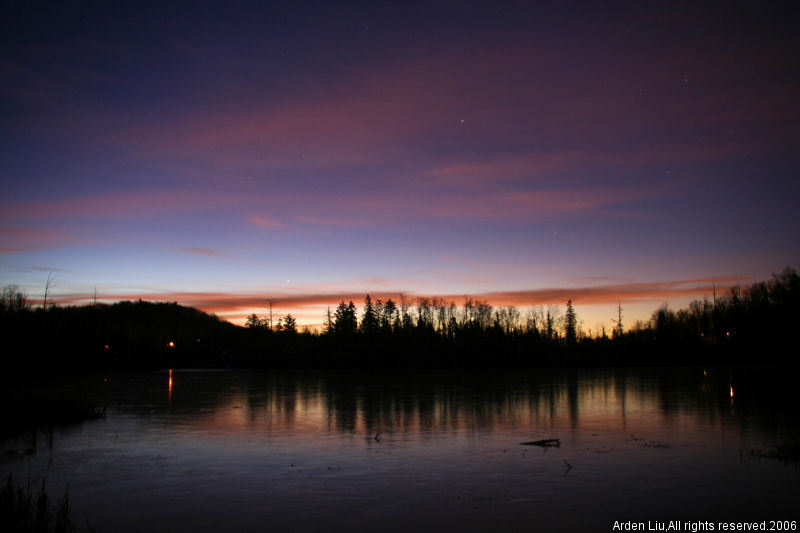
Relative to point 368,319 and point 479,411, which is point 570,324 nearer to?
point 368,319

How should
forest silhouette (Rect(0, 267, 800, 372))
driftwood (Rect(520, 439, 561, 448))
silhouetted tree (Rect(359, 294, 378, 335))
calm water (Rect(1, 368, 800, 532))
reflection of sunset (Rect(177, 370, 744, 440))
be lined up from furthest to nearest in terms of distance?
silhouetted tree (Rect(359, 294, 378, 335)), forest silhouette (Rect(0, 267, 800, 372)), reflection of sunset (Rect(177, 370, 744, 440)), driftwood (Rect(520, 439, 561, 448)), calm water (Rect(1, 368, 800, 532))

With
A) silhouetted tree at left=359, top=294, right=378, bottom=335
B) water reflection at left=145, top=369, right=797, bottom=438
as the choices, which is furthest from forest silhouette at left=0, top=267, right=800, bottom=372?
water reflection at left=145, top=369, right=797, bottom=438

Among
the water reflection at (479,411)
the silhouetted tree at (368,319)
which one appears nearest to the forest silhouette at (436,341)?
the silhouetted tree at (368,319)

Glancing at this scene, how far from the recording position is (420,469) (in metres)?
17.5

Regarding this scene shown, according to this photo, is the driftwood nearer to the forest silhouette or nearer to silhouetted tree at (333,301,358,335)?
the forest silhouette

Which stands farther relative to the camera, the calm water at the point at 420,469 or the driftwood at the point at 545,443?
the driftwood at the point at 545,443

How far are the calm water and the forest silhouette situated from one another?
6430 cm

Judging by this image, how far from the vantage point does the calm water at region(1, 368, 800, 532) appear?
42.0 ft

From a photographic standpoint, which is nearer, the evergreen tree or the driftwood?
the driftwood

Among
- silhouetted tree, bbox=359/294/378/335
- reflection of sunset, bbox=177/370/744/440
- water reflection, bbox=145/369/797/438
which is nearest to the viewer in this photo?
reflection of sunset, bbox=177/370/744/440

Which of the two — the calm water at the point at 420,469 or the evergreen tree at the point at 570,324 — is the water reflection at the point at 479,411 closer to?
the calm water at the point at 420,469

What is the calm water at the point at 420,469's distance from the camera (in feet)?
42.0

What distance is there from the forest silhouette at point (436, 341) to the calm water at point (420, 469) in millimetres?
64302

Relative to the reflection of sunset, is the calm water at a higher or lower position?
higher
